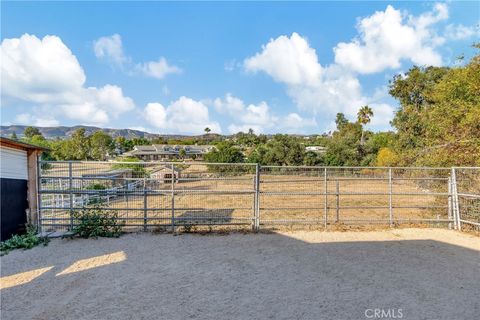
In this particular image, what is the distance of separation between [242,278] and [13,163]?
211 inches

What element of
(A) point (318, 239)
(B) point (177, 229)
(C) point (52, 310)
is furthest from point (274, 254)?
(C) point (52, 310)

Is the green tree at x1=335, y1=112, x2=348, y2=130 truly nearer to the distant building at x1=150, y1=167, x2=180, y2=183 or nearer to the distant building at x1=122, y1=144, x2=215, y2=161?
the distant building at x1=122, y1=144, x2=215, y2=161

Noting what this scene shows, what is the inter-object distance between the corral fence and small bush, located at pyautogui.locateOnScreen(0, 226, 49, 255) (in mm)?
536

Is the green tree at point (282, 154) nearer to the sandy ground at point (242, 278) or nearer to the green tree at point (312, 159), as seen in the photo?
the green tree at point (312, 159)

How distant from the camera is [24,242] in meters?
6.00

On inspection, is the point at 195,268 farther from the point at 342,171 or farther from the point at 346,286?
the point at 342,171

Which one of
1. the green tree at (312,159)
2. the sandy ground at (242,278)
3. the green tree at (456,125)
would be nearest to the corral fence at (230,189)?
the sandy ground at (242,278)

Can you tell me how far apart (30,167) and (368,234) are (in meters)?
7.96

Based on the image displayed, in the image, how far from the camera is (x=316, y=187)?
8.39 m

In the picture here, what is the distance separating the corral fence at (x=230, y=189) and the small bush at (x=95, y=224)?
12 centimetres

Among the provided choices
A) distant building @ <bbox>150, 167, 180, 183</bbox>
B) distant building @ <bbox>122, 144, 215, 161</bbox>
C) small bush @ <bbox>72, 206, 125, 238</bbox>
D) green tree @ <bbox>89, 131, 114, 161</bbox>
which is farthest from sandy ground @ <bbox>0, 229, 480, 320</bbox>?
distant building @ <bbox>122, 144, 215, 161</bbox>

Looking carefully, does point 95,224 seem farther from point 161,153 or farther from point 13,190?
point 161,153

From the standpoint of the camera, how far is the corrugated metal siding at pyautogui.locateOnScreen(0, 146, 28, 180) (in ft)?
19.7

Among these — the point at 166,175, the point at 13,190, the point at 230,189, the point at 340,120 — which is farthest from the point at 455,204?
the point at 340,120
